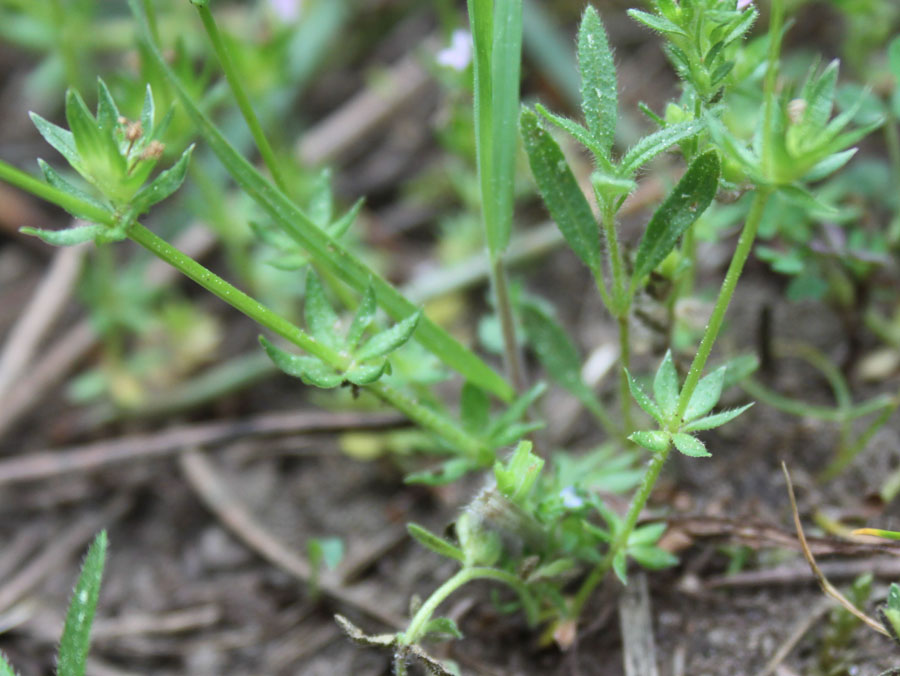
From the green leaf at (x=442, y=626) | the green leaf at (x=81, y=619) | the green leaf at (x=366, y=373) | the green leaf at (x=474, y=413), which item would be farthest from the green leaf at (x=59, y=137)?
the green leaf at (x=442, y=626)

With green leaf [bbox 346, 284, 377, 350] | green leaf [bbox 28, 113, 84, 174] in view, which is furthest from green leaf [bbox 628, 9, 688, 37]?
green leaf [bbox 28, 113, 84, 174]

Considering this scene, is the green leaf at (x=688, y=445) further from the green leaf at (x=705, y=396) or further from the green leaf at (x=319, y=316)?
the green leaf at (x=319, y=316)

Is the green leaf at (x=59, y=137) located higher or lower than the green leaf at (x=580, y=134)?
higher

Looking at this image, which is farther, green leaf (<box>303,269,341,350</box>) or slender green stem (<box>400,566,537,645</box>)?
green leaf (<box>303,269,341,350</box>)

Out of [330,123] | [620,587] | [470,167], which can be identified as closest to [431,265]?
[470,167]

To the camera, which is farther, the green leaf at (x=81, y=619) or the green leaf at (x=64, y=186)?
the green leaf at (x=81, y=619)

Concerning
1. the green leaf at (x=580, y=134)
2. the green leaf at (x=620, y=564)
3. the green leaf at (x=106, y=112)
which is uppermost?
the green leaf at (x=106, y=112)

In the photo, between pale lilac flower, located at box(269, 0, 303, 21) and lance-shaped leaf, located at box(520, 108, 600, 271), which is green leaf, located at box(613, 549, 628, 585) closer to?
lance-shaped leaf, located at box(520, 108, 600, 271)
